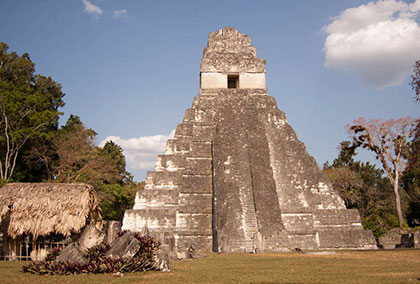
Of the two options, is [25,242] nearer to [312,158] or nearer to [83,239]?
[83,239]

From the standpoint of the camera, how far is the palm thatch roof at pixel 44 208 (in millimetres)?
9578

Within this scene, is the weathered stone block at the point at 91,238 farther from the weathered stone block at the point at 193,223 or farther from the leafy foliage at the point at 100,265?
the weathered stone block at the point at 193,223

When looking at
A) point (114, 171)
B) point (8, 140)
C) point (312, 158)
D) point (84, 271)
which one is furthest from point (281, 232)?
point (114, 171)

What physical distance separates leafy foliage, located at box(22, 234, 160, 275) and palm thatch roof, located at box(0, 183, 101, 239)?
285cm

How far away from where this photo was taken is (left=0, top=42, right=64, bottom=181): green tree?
62.3 ft

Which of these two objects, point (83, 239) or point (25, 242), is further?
point (25, 242)

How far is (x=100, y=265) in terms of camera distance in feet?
21.4

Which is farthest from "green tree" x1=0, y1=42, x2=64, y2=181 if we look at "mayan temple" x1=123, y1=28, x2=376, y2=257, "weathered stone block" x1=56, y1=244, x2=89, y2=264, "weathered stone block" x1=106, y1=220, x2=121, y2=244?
"weathered stone block" x1=56, y1=244, x2=89, y2=264

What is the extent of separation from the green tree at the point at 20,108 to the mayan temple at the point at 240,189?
823 cm

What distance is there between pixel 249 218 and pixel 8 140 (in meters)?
13.2

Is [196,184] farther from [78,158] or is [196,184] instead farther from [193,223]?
[78,158]

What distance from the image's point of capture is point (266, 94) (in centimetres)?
1852

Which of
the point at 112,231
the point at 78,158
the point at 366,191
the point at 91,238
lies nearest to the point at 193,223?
the point at 112,231

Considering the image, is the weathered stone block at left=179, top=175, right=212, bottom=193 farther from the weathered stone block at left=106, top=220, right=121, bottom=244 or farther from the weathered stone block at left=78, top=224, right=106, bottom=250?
the weathered stone block at left=78, top=224, right=106, bottom=250
